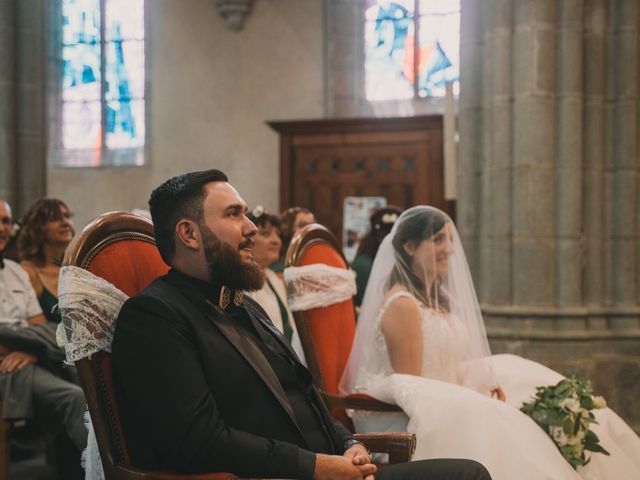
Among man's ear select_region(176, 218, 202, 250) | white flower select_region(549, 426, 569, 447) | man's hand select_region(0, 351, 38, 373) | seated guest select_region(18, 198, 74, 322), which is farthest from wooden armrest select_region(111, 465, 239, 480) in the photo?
seated guest select_region(18, 198, 74, 322)

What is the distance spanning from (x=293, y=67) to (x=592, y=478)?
7.60 m

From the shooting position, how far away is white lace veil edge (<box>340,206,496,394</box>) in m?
3.50

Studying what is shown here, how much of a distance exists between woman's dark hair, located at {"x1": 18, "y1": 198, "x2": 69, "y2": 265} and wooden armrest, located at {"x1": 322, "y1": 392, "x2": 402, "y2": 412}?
1928 millimetres

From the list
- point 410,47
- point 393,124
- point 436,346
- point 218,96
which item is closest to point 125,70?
point 218,96

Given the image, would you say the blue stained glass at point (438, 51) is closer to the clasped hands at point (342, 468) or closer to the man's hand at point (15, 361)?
the man's hand at point (15, 361)

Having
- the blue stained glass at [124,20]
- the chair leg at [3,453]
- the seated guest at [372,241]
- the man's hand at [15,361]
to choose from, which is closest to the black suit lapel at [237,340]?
the chair leg at [3,453]

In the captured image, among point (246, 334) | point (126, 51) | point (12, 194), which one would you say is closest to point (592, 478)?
point (246, 334)

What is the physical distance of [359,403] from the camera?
3287 millimetres

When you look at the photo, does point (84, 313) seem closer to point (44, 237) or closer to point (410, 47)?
point (44, 237)

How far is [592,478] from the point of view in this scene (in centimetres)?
334

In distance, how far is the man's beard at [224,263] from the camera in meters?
2.34

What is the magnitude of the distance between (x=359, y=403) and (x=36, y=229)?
210 centimetres

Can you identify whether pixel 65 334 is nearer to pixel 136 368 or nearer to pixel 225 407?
pixel 136 368

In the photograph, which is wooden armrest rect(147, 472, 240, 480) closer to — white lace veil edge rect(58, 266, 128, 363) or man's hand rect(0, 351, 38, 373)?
white lace veil edge rect(58, 266, 128, 363)
